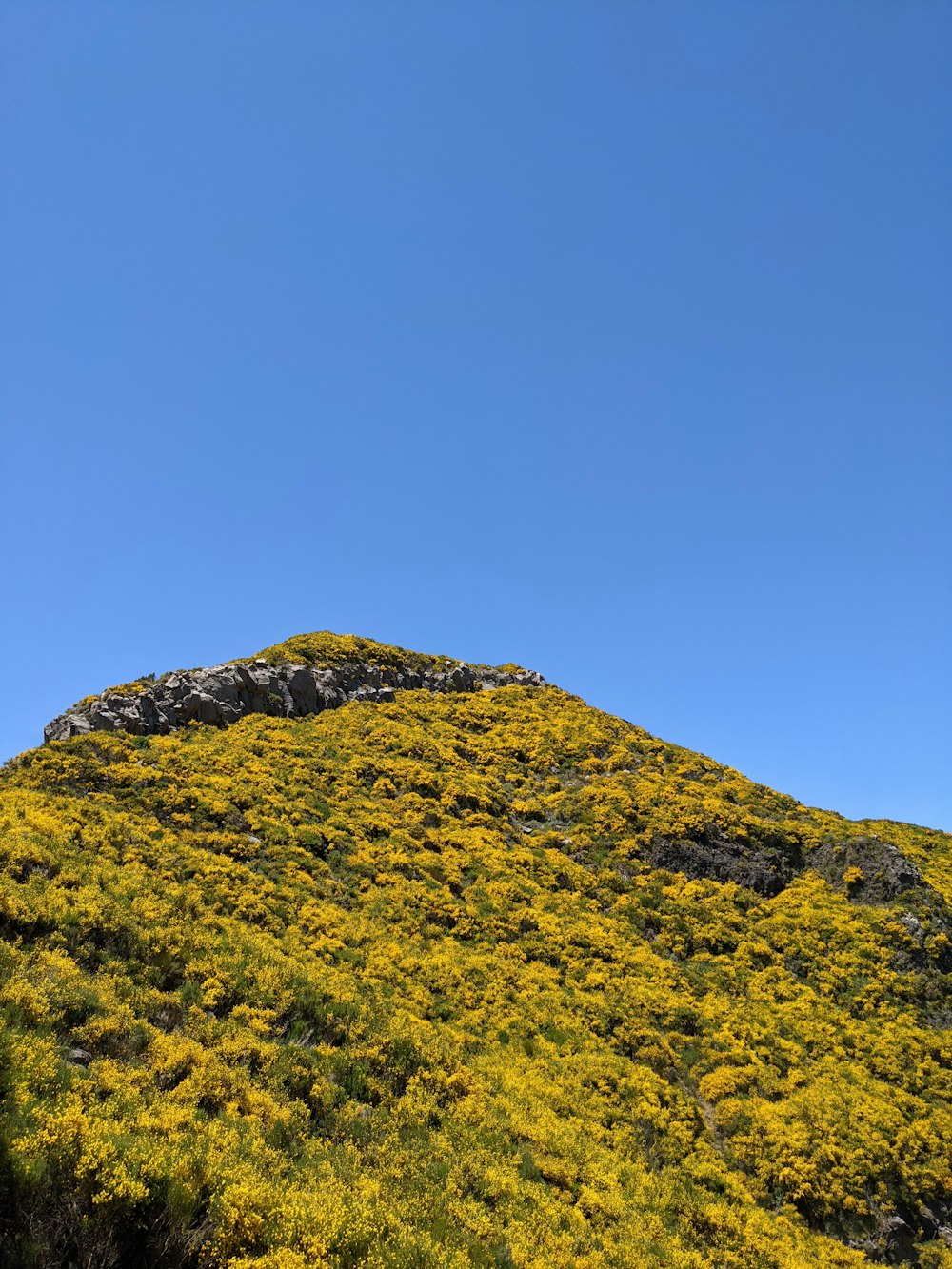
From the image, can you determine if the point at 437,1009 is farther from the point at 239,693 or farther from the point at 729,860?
the point at 239,693

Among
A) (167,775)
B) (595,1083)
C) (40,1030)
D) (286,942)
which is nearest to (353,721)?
(167,775)

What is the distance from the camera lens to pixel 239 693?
4062cm

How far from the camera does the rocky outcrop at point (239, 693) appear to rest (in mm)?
33219

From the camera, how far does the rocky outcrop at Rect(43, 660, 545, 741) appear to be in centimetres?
3322

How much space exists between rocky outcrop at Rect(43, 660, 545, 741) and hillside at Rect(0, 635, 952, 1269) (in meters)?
0.28

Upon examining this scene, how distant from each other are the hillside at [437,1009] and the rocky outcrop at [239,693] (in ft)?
0.90

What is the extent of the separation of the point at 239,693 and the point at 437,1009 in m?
25.8

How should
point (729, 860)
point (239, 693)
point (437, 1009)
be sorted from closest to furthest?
1. point (437, 1009)
2. point (729, 860)
3. point (239, 693)

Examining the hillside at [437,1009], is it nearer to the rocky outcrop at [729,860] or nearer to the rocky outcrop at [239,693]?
the rocky outcrop at [729,860]

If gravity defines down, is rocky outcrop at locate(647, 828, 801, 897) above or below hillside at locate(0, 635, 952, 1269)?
above

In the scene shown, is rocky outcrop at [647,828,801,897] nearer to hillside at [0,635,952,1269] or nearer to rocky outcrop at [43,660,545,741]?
hillside at [0,635,952,1269]

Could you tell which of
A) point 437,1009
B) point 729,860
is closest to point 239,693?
point 437,1009

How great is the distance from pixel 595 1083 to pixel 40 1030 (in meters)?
15.9

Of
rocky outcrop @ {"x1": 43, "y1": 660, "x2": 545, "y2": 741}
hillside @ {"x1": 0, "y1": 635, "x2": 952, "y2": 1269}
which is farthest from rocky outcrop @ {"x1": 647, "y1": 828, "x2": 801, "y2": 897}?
rocky outcrop @ {"x1": 43, "y1": 660, "x2": 545, "y2": 741}
